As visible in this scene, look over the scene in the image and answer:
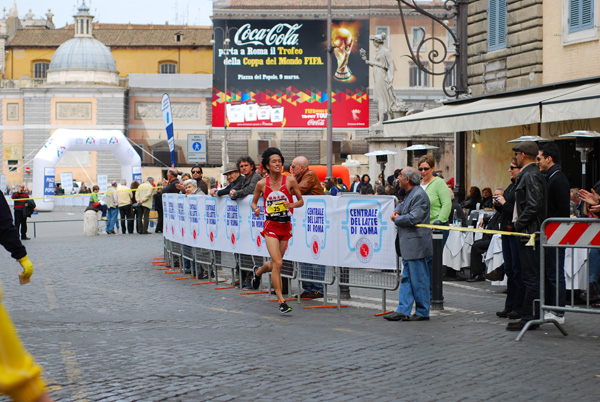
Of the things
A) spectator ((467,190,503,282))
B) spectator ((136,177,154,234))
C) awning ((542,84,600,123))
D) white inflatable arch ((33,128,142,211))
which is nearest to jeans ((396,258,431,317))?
spectator ((467,190,503,282))

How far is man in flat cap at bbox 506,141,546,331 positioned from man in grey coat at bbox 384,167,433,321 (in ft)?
3.47

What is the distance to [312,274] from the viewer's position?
11.2 metres

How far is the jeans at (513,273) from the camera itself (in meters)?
9.38

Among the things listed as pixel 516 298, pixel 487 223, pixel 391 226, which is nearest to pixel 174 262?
pixel 487 223

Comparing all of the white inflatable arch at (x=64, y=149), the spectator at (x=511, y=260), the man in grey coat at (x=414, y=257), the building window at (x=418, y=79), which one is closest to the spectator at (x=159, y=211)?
the white inflatable arch at (x=64, y=149)

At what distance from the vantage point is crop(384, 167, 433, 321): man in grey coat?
31.7 ft

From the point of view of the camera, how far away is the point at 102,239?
83.8 ft

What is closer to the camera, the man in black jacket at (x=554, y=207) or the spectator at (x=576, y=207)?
the man in black jacket at (x=554, y=207)

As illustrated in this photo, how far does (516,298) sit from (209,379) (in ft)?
13.5

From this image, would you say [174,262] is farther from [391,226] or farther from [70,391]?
[70,391]

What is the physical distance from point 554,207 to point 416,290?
1693 millimetres

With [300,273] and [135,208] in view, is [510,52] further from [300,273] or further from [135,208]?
[135,208]

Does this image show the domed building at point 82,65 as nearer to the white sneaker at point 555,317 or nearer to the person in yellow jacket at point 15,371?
the white sneaker at point 555,317

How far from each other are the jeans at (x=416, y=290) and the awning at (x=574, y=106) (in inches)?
219
